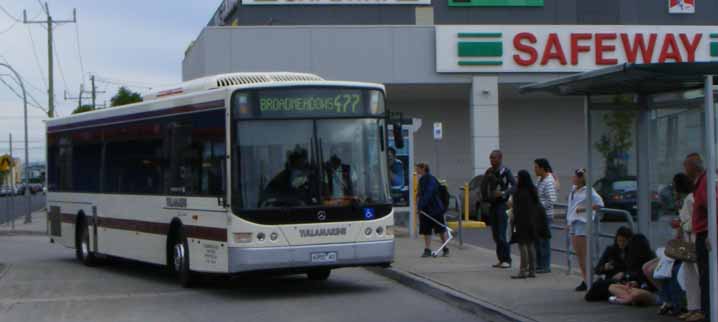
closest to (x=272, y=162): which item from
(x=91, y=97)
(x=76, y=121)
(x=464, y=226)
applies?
(x=76, y=121)

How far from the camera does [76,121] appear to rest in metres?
20.0

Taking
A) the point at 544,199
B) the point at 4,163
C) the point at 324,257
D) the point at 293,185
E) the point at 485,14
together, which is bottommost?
the point at 324,257

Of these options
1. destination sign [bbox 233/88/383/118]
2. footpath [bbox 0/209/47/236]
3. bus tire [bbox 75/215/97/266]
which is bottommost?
footpath [bbox 0/209/47/236]

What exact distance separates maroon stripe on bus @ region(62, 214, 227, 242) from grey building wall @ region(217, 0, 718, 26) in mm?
20495

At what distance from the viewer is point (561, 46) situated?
35.8 metres

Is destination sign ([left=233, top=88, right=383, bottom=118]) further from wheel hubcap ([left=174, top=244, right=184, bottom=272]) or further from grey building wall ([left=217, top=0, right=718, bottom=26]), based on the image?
grey building wall ([left=217, top=0, right=718, bottom=26])

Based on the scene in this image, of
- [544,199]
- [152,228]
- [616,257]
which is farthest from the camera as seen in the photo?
[152,228]

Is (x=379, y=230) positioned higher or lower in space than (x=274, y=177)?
lower

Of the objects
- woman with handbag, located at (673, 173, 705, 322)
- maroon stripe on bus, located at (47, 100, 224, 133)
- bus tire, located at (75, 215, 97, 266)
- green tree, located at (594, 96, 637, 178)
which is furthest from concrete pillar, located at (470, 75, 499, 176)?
woman with handbag, located at (673, 173, 705, 322)

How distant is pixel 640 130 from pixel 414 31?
77.4ft

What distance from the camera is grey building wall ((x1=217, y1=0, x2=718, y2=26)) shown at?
1575 inches

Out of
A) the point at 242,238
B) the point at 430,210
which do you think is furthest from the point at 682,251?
the point at 430,210

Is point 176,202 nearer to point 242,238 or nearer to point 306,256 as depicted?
point 242,238

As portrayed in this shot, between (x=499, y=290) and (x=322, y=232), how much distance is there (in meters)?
2.44
